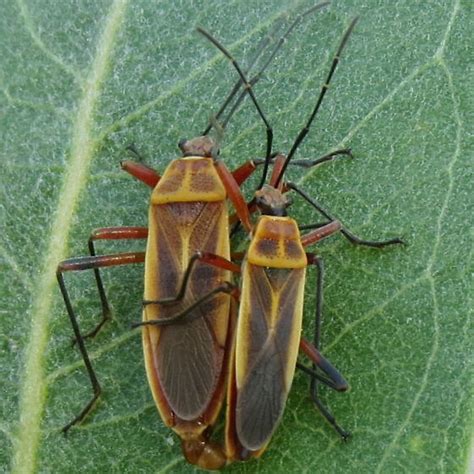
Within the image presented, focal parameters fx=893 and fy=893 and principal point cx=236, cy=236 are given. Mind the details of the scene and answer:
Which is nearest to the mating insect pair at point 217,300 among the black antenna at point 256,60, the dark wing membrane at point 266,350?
the dark wing membrane at point 266,350

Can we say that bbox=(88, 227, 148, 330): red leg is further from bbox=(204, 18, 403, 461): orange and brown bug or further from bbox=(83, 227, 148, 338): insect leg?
bbox=(204, 18, 403, 461): orange and brown bug

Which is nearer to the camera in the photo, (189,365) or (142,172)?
(189,365)

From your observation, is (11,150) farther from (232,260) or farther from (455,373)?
(455,373)

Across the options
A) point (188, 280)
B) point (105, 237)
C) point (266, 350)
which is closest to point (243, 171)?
point (188, 280)

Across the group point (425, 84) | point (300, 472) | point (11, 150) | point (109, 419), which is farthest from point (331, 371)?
point (11, 150)

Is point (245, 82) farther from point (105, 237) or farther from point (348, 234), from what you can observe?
point (105, 237)

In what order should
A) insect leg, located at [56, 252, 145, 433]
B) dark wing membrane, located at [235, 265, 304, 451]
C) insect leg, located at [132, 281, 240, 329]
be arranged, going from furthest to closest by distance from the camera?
insect leg, located at [56, 252, 145, 433], insect leg, located at [132, 281, 240, 329], dark wing membrane, located at [235, 265, 304, 451]

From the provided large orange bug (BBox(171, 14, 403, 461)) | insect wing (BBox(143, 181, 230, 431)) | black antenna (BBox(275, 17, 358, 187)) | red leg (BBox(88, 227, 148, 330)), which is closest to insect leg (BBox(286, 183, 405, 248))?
large orange bug (BBox(171, 14, 403, 461))
